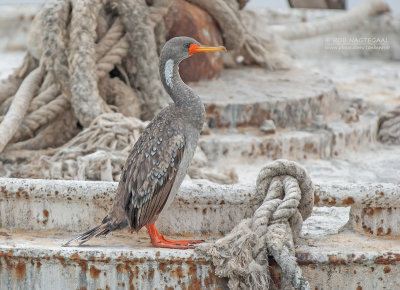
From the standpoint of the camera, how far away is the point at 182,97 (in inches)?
133

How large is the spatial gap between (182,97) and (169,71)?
0.46 feet

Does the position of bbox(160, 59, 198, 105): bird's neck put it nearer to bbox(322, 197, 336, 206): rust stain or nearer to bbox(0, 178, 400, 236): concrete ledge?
bbox(0, 178, 400, 236): concrete ledge

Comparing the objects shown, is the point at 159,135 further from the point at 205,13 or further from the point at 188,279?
the point at 205,13

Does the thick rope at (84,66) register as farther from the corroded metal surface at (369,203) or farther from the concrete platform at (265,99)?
the corroded metal surface at (369,203)

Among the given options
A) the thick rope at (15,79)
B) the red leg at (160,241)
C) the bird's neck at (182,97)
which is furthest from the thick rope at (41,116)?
the red leg at (160,241)

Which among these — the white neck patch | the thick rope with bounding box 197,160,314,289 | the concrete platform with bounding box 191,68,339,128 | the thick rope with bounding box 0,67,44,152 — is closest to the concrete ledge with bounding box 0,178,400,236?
the thick rope with bounding box 197,160,314,289

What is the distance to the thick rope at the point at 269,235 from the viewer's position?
9.93 feet

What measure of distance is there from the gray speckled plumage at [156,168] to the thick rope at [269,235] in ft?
1.00

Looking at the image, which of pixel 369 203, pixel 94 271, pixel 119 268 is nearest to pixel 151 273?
pixel 119 268

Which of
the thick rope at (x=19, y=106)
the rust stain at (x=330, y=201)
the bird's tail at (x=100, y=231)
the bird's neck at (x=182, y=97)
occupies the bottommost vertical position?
the bird's tail at (x=100, y=231)

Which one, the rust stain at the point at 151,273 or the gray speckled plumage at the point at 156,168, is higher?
the gray speckled plumage at the point at 156,168

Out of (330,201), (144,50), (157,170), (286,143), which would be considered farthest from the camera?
(144,50)

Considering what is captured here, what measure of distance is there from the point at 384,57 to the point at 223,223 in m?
5.38

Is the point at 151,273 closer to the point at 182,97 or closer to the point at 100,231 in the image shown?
the point at 100,231
